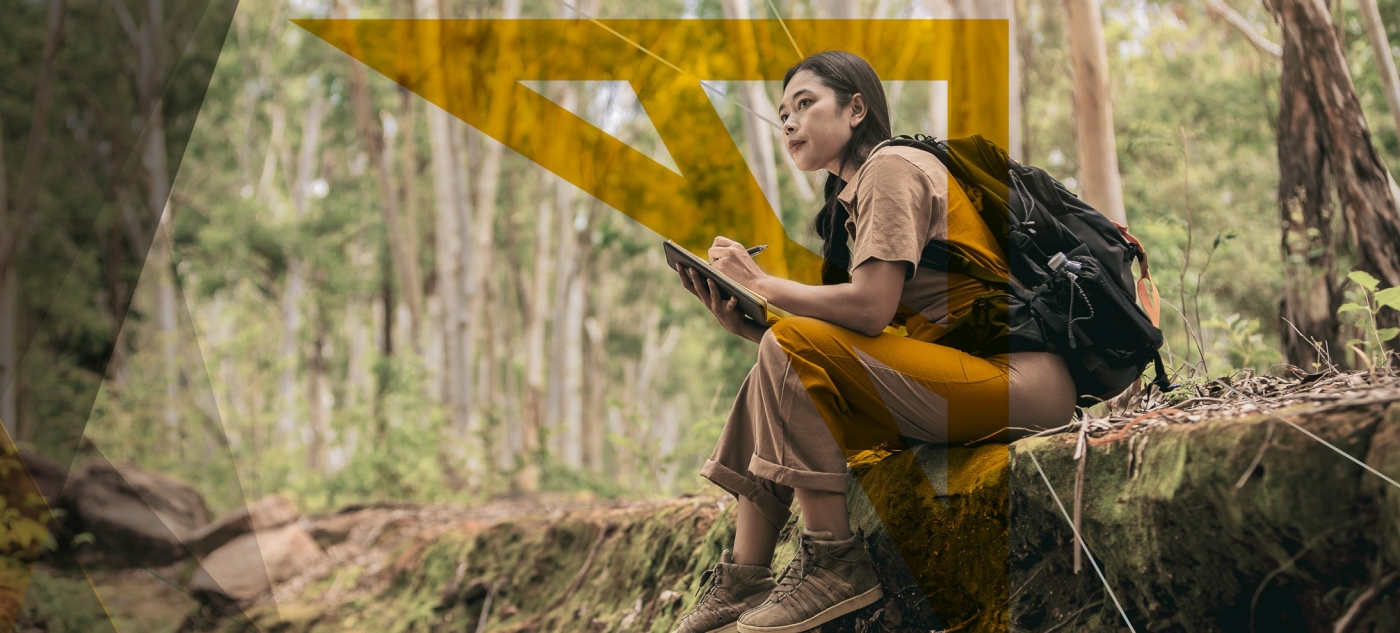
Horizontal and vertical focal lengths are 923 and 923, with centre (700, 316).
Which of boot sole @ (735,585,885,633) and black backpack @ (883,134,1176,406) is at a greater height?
black backpack @ (883,134,1176,406)

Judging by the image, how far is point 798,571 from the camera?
2.33 m

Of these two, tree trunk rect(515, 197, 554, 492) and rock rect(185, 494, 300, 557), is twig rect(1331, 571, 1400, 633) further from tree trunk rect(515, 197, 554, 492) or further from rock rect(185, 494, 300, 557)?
tree trunk rect(515, 197, 554, 492)

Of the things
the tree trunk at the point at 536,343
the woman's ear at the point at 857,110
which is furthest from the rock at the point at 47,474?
the woman's ear at the point at 857,110

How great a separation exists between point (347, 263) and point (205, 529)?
1198cm

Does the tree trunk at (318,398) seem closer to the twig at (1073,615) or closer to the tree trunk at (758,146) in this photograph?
the tree trunk at (758,146)

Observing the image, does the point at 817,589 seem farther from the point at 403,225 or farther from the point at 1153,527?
the point at 403,225

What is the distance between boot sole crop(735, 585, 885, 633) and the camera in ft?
7.38

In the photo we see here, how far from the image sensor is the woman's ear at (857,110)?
8.20ft

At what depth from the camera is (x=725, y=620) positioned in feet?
7.99

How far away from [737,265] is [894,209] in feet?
1.41

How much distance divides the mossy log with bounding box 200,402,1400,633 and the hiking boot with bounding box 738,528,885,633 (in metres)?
0.19

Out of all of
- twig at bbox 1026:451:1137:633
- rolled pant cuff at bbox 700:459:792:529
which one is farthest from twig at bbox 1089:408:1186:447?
rolled pant cuff at bbox 700:459:792:529
